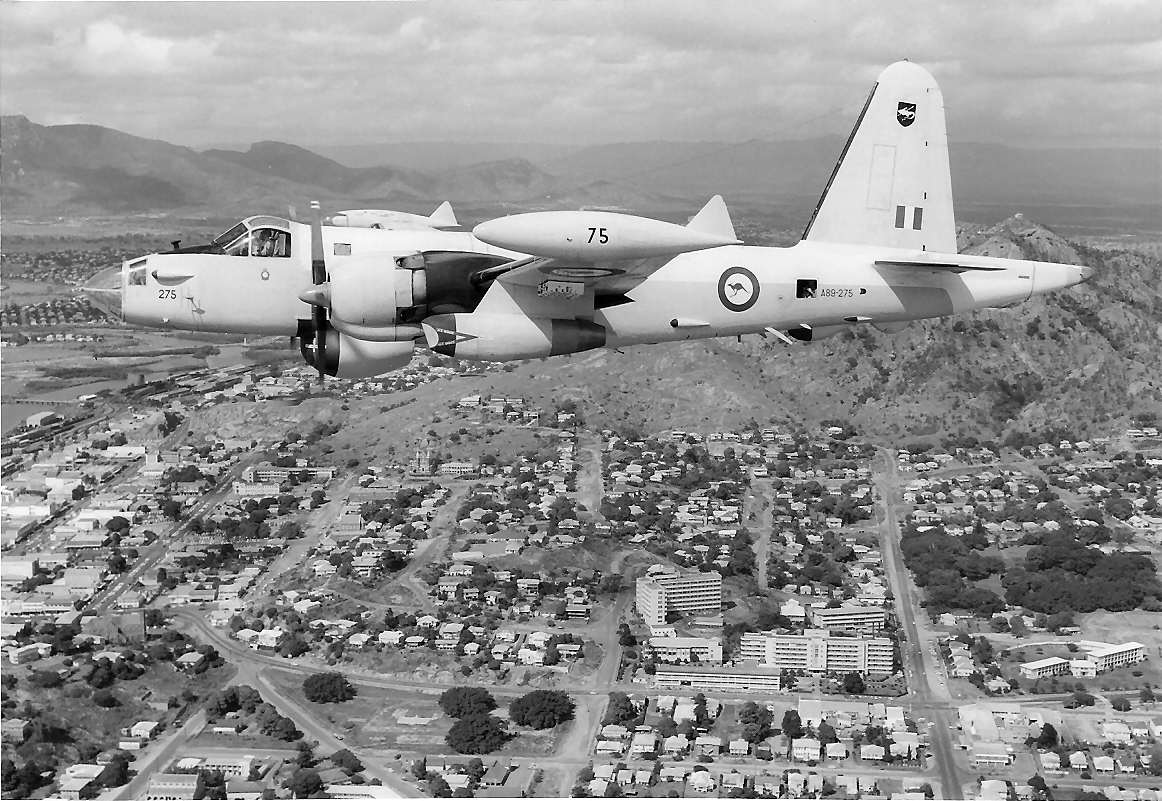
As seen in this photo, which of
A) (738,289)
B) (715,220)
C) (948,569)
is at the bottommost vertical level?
(948,569)

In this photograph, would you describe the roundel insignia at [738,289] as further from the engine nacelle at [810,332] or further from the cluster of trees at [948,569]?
the cluster of trees at [948,569]

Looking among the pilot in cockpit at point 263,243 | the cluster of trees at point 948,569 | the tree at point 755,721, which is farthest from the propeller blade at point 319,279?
the cluster of trees at point 948,569

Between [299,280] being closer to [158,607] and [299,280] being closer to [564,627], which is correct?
[564,627]

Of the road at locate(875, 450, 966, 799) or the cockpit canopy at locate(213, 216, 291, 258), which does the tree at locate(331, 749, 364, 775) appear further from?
the cockpit canopy at locate(213, 216, 291, 258)

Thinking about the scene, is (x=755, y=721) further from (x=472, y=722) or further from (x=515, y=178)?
(x=515, y=178)

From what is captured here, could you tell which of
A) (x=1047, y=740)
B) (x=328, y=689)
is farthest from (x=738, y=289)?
(x=328, y=689)
